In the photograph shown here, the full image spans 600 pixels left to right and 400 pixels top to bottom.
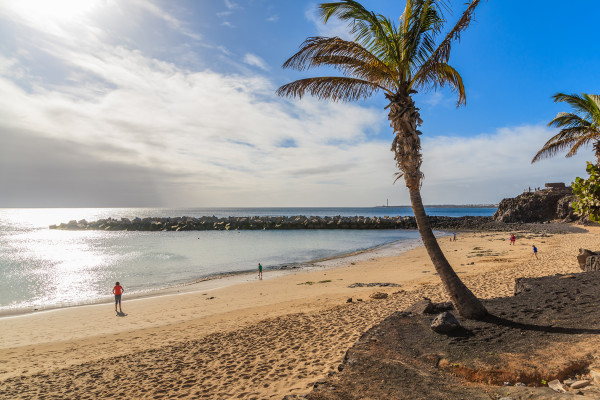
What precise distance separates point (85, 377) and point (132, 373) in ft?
3.61

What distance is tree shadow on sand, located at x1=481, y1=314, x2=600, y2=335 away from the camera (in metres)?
5.80

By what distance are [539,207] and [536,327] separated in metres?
62.8

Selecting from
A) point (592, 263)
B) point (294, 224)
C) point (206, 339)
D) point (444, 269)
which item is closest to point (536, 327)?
point (444, 269)

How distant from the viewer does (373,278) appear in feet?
62.0

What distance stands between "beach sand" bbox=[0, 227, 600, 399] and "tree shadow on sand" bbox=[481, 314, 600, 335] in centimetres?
318

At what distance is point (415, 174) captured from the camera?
726 centimetres

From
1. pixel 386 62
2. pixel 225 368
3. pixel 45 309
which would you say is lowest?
pixel 45 309

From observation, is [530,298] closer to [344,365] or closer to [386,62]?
[344,365]

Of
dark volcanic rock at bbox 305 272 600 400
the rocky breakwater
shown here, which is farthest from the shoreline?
the rocky breakwater

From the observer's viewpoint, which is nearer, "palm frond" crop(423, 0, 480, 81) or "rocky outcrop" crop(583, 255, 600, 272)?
"palm frond" crop(423, 0, 480, 81)

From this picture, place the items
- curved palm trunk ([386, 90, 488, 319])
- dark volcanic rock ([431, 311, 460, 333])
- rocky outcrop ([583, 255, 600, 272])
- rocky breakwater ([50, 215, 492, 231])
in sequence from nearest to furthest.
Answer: dark volcanic rock ([431, 311, 460, 333]), curved palm trunk ([386, 90, 488, 319]), rocky outcrop ([583, 255, 600, 272]), rocky breakwater ([50, 215, 492, 231])

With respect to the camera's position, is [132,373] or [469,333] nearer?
Result: [469,333]

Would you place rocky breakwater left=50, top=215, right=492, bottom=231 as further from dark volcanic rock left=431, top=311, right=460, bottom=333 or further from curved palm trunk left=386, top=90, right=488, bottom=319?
dark volcanic rock left=431, top=311, right=460, bottom=333

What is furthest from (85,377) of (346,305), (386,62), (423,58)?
(423,58)
